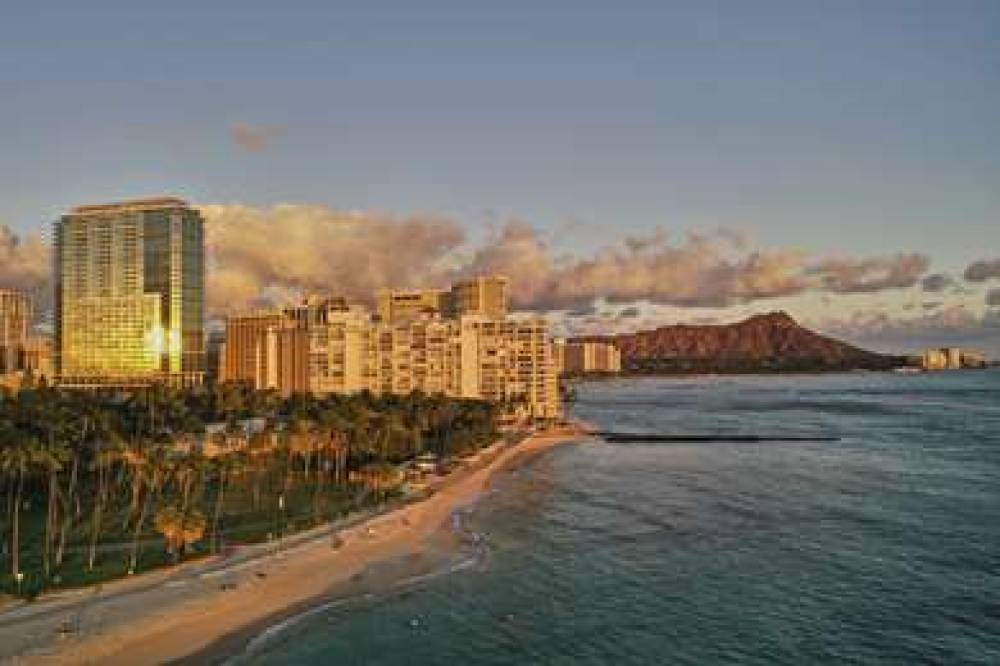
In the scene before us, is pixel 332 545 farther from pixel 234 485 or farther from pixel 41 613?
pixel 234 485

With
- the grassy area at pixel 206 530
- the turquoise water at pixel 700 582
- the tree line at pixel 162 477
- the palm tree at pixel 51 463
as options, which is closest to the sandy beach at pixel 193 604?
the grassy area at pixel 206 530

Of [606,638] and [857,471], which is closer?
[606,638]

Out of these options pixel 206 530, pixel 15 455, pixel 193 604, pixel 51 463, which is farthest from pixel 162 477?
pixel 193 604

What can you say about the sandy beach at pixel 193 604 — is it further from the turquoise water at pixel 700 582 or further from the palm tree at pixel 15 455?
the palm tree at pixel 15 455

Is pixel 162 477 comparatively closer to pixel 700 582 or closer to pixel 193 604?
pixel 193 604

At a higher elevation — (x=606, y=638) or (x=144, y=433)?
(x=144, y=433)

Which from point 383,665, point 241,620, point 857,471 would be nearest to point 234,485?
point 241,620

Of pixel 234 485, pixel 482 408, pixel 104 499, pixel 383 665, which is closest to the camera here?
pixel 383 665
